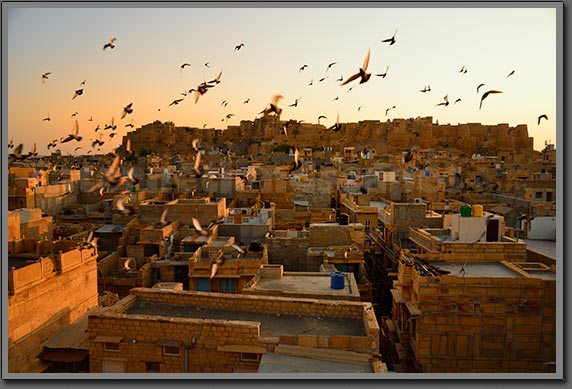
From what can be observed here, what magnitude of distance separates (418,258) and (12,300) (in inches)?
272

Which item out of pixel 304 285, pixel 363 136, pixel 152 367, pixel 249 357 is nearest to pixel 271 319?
pixel 249 357

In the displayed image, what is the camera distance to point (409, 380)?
548cm

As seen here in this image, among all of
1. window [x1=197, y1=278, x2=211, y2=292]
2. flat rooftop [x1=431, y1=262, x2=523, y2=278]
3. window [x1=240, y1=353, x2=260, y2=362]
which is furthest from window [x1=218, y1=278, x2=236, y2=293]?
window [x1=240, y1=353, x2=260, y2=362]

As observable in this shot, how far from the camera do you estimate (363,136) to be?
73125mm

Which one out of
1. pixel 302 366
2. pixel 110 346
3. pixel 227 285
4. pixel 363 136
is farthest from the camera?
pixel 363 136

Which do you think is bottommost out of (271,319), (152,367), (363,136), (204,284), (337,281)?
(204,284)

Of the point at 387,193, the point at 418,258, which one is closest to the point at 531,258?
the point at 418,258

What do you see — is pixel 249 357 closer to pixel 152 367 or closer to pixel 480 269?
pixel 152 367

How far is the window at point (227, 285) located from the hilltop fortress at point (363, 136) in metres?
55.4

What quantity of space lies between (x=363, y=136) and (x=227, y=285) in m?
63.4

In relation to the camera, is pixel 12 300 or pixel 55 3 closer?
pixel 55 3

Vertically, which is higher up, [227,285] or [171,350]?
[171,350]

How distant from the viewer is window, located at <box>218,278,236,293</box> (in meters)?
11.9

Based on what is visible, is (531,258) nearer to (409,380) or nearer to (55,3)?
(409,380)
